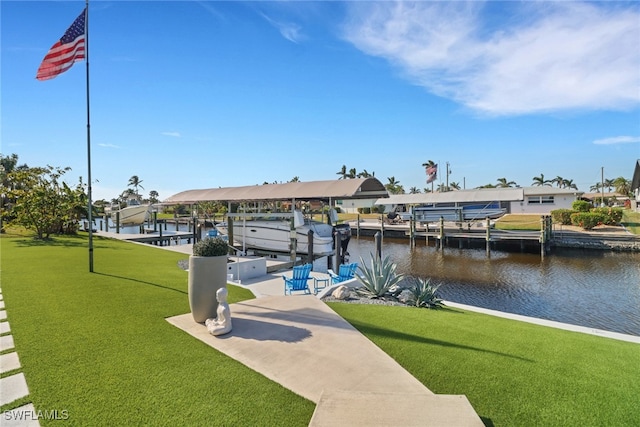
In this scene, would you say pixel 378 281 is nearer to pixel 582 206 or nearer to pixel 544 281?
pixel 544 281

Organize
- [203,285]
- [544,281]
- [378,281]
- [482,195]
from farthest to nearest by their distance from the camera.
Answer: [482,195] < [544,281] < [378,281] < [203,285]

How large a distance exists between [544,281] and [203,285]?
57.7ft

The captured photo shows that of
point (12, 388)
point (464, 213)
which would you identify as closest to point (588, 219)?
point (464, 213)

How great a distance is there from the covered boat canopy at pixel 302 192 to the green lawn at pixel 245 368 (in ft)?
28.6

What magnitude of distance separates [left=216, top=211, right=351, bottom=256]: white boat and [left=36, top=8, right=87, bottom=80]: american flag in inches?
428

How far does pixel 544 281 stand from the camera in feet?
57.6

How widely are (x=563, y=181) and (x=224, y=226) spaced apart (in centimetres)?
10593

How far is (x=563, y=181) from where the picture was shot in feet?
323

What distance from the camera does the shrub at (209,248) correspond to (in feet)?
21.4

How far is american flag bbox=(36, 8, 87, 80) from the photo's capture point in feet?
33.0

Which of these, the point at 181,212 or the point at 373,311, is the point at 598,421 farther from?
the point at 181,212

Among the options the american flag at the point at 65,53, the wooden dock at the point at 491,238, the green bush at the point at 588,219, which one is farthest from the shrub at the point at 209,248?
the green bush at the point at 588,219

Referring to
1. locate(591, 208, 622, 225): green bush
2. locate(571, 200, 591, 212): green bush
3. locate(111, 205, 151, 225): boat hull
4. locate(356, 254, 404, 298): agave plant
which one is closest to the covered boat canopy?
locate(356, 254, 404, 298): agave plant

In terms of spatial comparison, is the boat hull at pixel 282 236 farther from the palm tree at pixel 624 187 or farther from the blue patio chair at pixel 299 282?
the palm tree at pixel 624 187
